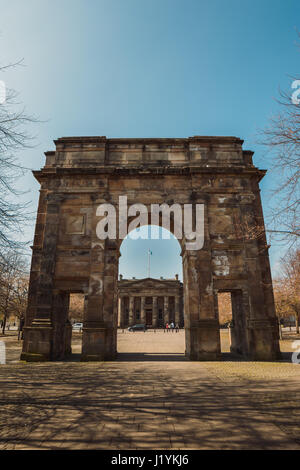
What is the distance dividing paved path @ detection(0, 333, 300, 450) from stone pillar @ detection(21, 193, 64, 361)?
9.69ft

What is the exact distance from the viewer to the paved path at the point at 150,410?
13.1 feet

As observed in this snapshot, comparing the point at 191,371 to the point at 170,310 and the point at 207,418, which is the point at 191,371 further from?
the point at 170,310

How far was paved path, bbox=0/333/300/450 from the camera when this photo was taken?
13.1ft

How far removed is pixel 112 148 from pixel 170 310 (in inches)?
2500

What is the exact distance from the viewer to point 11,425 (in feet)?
15.1

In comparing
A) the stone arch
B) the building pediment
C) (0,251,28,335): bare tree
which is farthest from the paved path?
the building pediment

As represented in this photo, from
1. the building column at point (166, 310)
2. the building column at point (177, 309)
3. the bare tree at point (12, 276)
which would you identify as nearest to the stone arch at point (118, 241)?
the bare tree at point (12, 276)

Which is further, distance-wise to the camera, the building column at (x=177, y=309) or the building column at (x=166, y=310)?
the building column at (x=166, y=310)

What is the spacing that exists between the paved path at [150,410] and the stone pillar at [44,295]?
2954mm

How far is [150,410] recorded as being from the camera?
5.37 meters

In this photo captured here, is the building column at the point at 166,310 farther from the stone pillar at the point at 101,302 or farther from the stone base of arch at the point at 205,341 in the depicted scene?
the stone base of arch at the point at 205,341

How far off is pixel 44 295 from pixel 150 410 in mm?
9538

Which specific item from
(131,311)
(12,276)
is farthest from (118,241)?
(131,311)

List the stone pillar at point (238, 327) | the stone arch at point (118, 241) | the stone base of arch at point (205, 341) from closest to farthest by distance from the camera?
1. the stone base of arch at point (205, 341)
2. the stone arch at point (118, 241)
3. the stone pillar at point (238, 327)
